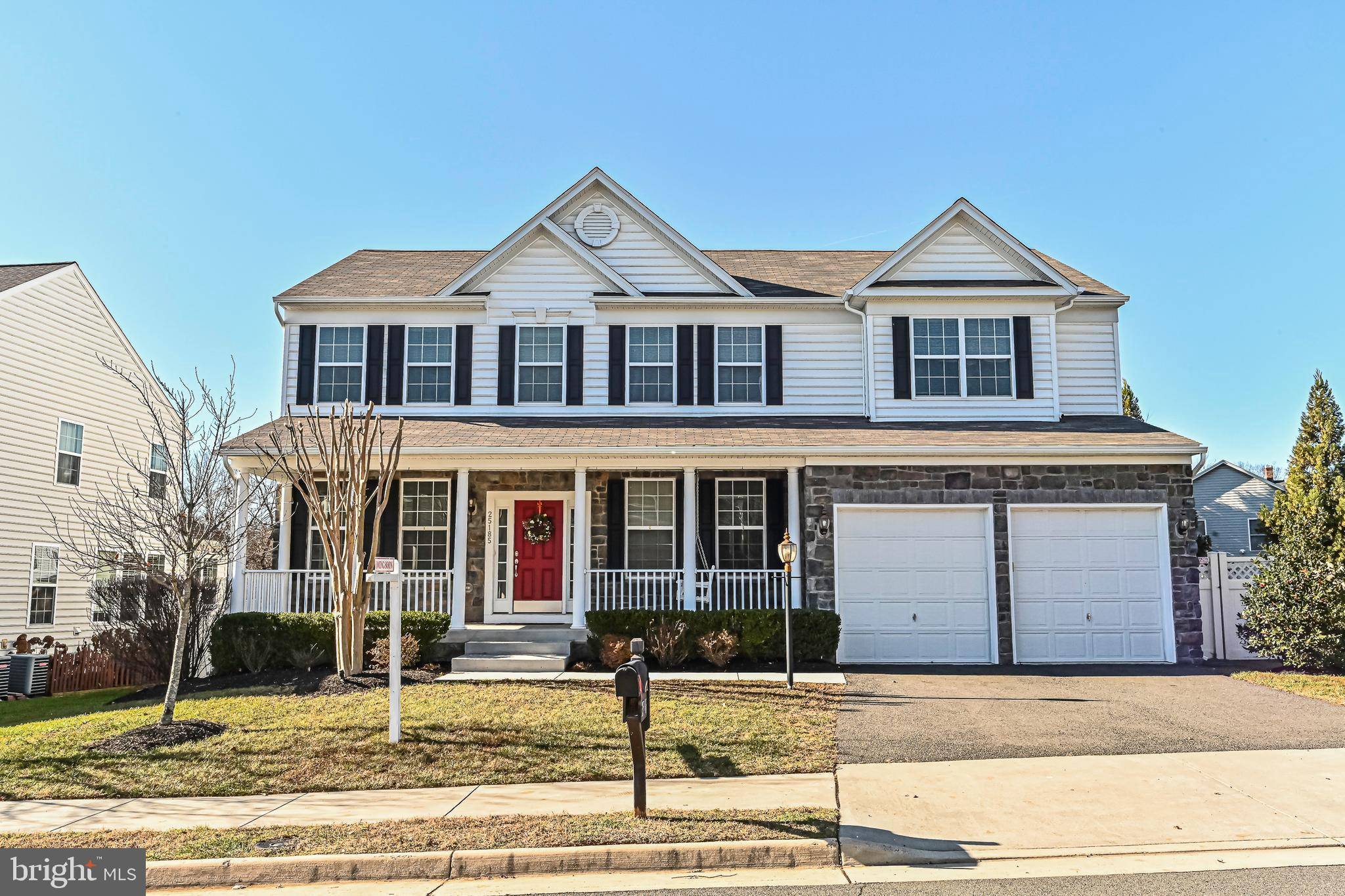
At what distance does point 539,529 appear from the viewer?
1555 centimetres

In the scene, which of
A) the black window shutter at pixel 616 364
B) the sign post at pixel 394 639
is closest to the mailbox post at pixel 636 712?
the sign post at pixel 394 639

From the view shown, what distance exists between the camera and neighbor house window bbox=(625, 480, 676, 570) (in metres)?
15.4

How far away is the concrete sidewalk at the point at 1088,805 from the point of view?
243 inches

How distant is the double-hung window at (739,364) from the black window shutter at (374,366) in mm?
5660

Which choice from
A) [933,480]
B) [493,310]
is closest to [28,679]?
[493,310]

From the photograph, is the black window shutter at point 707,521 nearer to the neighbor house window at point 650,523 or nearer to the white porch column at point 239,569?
the neighbor house window at point 650,523

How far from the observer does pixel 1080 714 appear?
1007 cm

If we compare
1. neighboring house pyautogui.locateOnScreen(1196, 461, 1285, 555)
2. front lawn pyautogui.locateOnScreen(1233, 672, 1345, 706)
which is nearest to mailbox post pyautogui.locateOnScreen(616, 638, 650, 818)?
front lawn pyautogui.locateOnScreen(1233, 672, 1345, 706)

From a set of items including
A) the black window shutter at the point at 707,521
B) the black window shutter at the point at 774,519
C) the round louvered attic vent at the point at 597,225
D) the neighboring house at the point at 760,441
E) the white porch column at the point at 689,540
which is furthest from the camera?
the round louvered attic vent at the point at 597,225

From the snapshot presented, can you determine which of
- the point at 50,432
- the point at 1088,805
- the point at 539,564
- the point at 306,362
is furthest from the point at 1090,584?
the point at 50,432

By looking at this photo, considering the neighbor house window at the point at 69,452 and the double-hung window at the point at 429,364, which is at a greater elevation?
the double-hung window at the point at 429,364

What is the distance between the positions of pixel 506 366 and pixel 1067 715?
10.2 m

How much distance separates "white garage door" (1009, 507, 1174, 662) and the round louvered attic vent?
8083 millimetres

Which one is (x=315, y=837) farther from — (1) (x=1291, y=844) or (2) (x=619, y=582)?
(2) (x=619, y=582)
